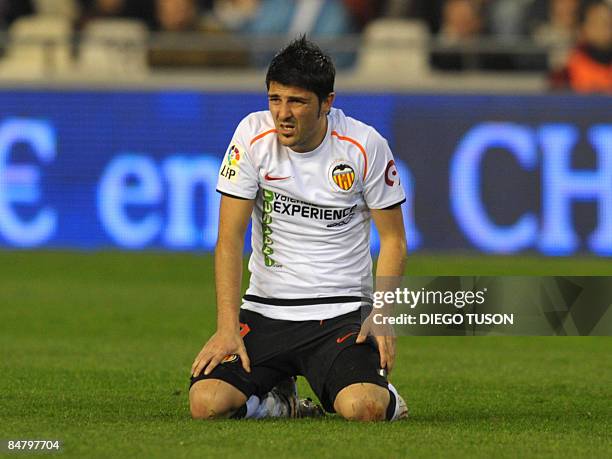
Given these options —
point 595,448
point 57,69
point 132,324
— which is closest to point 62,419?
point 595,448

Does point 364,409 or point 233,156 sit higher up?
point 233,156

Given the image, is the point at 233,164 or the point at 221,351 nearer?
the point at 221,351

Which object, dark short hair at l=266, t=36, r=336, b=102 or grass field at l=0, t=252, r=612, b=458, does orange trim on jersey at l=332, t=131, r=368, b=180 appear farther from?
grass field at l=0, t=252, r=612, b=458

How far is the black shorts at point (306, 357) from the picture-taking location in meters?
6.84

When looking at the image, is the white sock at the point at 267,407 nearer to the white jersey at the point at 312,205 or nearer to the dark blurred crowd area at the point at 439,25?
the white jersey at the point at 312,205

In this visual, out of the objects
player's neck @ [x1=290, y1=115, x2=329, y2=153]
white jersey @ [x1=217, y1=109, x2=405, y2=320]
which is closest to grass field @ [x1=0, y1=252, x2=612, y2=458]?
white jersey @ [x1=217, y1=109, x2=405, y2=320]

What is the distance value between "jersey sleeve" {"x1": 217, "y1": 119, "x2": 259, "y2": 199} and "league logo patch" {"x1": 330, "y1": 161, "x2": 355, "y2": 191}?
1.18 feet

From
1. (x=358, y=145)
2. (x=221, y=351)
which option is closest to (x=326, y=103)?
(x=358, y=145)

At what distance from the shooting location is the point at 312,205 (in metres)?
7.04

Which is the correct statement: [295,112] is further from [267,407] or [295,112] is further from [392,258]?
[267,407]

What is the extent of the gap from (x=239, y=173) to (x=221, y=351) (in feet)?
2.67

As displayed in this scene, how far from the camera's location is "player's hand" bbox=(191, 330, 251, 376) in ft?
22.4

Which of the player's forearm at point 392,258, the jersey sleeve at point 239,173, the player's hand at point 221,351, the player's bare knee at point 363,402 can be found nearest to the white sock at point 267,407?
the player's hand at point 221,351

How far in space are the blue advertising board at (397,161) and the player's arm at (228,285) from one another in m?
8.97
